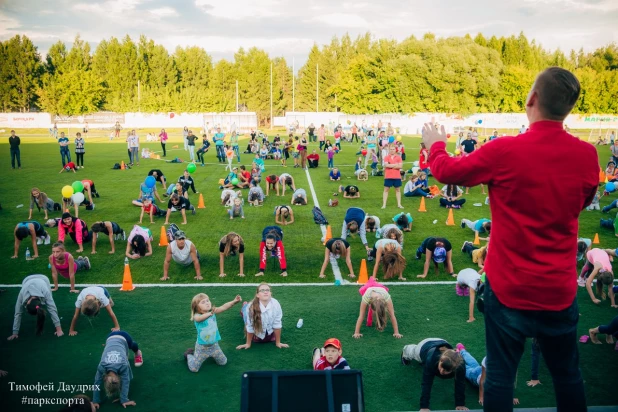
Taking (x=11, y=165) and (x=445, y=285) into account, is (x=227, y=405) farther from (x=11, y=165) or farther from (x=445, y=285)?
(x=11, y=165)

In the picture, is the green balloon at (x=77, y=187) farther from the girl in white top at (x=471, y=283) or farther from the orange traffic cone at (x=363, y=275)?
the girl in white top at (x=471, y=283)

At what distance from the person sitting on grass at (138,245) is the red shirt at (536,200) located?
975 cm

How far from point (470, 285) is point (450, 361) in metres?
2.76

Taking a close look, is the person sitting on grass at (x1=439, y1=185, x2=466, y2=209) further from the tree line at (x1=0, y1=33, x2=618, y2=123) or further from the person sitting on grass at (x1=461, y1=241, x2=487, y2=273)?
the tree line at (x1=0, y1=33, x2=618, y2=123)

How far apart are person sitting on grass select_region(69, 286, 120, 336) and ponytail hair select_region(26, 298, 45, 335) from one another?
0.42 m

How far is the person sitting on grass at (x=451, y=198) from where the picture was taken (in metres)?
16.0

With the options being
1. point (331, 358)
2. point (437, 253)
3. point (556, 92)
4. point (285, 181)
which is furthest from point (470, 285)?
point (285, 181)

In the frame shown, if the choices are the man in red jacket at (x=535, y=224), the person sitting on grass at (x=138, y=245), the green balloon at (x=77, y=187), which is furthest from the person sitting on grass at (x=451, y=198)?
the man in red jacket at (x=535, y=224)

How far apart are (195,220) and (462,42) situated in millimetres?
63362

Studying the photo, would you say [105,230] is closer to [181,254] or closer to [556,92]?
[181,254]

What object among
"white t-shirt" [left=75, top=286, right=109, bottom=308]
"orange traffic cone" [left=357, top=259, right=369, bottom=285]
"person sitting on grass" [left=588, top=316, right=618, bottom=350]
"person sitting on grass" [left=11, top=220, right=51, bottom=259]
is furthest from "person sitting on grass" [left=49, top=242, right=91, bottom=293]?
"person sitting on grass" [left=588, top=316, right=618, bottom=350]

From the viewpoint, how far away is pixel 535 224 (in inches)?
91.2

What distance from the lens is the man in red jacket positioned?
2.30 metres

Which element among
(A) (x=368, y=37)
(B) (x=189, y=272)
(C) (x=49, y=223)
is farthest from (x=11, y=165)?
(A) (x=368, y=37)
